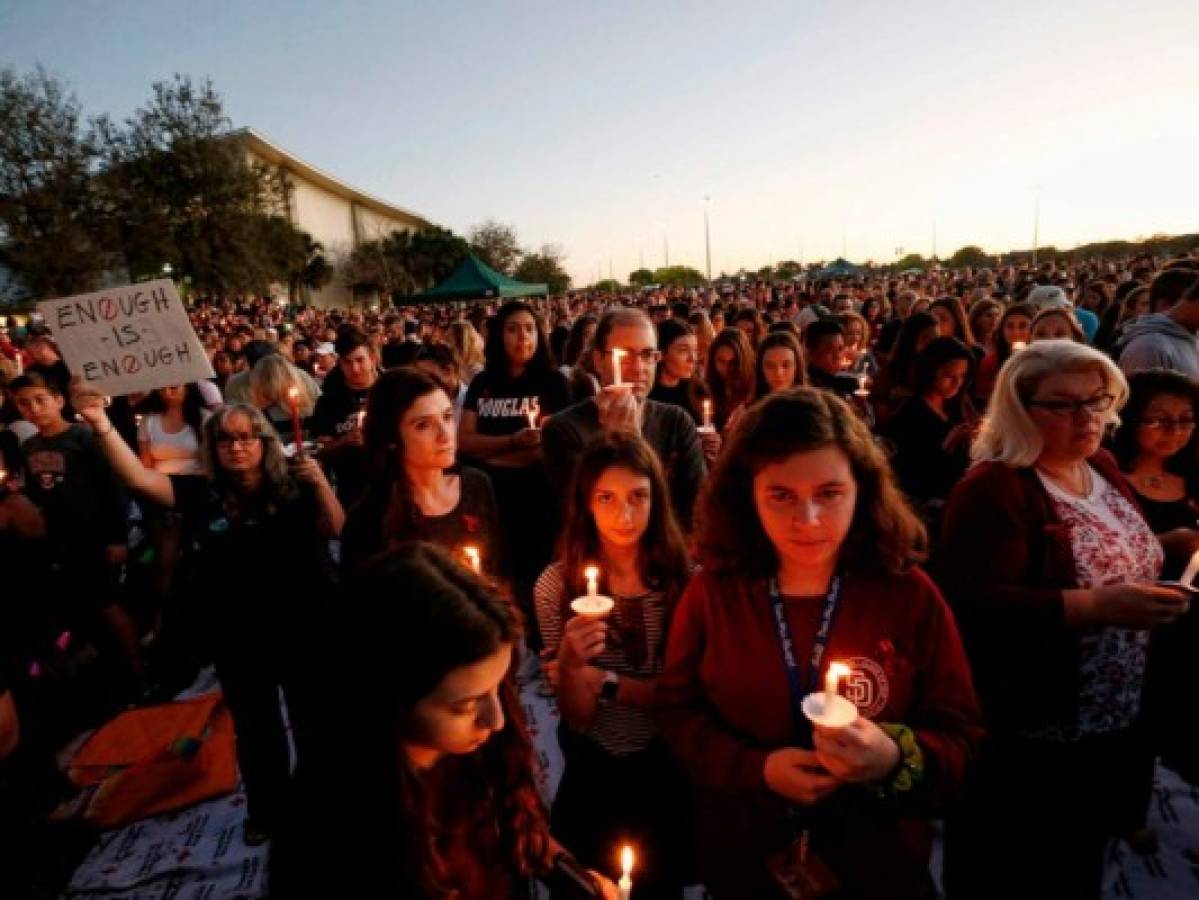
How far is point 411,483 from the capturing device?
2973 mm

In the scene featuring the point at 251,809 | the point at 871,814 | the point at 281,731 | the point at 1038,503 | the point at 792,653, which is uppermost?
the point at 1038,503

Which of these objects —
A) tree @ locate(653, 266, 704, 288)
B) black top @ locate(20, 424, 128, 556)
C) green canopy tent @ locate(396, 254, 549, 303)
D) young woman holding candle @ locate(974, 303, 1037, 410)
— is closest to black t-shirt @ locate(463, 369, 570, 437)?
black top @ locate(20, 424, 128, 556)

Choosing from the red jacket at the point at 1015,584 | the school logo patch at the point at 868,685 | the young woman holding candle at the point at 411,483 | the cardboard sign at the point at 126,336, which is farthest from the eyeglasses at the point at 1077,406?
the cardboard sign at the point at 126,336

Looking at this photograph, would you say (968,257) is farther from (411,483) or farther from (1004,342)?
(411,483)

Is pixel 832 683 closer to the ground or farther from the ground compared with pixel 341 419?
closer to the ground

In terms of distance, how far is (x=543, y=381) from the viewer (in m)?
4.56

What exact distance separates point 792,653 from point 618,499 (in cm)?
84

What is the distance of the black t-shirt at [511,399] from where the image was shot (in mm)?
4410

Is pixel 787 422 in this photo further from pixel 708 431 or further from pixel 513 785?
pixel 708 431

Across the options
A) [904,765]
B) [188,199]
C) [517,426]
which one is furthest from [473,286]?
[904,765]

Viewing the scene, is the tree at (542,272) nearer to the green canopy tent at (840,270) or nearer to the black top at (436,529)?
the green canopy tent at (840,270)

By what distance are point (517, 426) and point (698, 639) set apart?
2.81 metres

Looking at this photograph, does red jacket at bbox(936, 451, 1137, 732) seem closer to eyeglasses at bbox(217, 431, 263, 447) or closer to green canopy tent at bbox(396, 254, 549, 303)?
eyeglasses at bbox(217, 431, 263, 447)

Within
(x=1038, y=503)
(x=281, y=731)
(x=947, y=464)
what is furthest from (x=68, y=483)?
(x=947, y=464)
